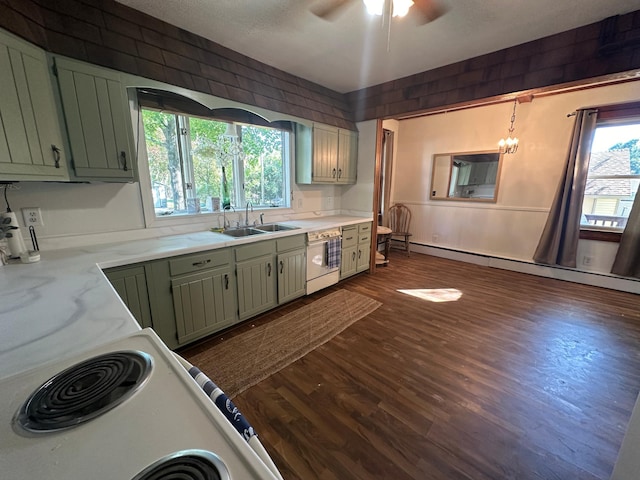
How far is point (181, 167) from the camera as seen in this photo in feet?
8.81

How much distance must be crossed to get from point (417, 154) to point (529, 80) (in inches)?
111

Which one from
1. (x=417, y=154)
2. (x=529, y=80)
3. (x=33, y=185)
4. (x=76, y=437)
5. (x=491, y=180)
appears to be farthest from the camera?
(x=417, y=154)

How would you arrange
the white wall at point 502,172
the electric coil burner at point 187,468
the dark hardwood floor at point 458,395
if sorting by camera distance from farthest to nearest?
the white wall at point 502,172
the dark hardwood floor at point 458,395
the electric coil burner at point 187,468

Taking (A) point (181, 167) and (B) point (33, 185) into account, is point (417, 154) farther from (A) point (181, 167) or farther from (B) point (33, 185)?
(B) point (33, 185)

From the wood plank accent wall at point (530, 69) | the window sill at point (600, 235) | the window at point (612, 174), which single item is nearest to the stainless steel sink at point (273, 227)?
the wood plank accent wall at point (530, 69)

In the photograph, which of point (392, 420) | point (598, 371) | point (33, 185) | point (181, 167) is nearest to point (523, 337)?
point (598, 371)

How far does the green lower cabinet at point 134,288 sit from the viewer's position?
1795mm

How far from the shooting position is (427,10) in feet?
6.05

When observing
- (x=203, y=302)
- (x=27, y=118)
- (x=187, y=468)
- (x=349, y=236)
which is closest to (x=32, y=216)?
(x=27, y=118)

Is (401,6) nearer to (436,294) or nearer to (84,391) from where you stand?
(84,391)

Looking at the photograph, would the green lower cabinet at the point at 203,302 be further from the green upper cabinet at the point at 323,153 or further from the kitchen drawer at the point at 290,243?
the green upper cabinet at the point at 323,153

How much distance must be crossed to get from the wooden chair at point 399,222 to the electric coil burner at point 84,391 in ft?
17.0

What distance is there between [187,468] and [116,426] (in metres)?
0.23

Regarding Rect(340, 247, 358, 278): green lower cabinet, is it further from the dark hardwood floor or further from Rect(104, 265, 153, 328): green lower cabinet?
Rect(104, 265, 153, 328): green lower cabinet
